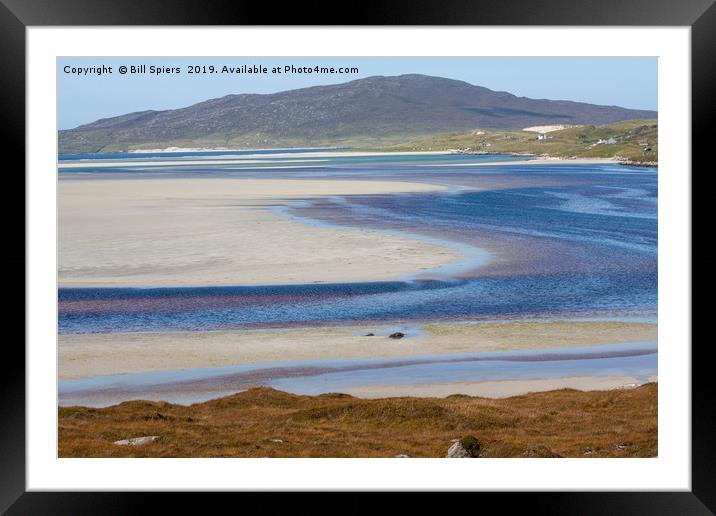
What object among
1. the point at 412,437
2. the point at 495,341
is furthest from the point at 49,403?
the point at 495,341

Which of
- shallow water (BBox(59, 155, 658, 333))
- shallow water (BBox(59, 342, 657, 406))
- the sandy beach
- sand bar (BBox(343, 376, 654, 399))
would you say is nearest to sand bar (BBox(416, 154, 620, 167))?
shallow water (BBox(59, 155, 658, 333))

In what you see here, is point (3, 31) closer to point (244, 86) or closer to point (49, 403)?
point (49, 403)

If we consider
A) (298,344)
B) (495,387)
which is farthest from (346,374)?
(495,387)

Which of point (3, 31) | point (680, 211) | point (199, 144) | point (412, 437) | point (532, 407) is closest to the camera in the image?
point (3, 31)

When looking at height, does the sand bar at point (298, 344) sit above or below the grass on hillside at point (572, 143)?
below

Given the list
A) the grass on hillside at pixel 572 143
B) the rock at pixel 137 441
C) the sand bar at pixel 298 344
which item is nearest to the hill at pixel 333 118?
the grass on hillside at pixel 572 143

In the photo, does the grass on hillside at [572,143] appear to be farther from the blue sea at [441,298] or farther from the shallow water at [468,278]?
the blue sea at [441,298]

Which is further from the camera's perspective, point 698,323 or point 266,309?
point 266,309
